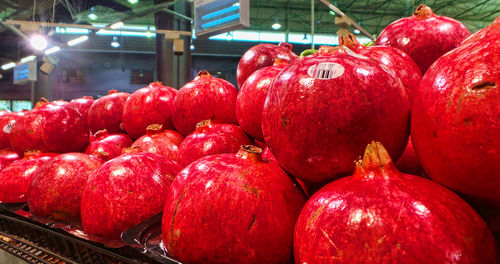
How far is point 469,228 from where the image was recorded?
1.87 feet

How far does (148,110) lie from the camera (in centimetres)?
195

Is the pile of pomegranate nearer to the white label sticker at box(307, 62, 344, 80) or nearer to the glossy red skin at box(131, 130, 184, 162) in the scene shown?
the white label sticker at box(307, 62, 344, 80)

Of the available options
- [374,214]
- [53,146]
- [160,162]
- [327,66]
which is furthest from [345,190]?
[53,146]

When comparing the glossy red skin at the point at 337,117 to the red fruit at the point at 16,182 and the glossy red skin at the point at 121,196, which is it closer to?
the glossy red skin at the point at 121,196

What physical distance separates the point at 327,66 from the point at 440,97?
250 mm

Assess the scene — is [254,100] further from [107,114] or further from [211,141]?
[107,114]

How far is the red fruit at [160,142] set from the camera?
5.48 ft

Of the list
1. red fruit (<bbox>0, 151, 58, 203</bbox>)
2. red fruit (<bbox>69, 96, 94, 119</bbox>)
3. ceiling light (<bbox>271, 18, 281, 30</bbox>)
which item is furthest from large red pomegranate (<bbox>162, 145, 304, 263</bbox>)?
ceiling light (<bbox>271, 18, 281, 30</bbox>)

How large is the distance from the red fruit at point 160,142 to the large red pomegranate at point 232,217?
803mm

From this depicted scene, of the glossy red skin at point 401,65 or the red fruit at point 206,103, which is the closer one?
the glossy red skin at point 401,65

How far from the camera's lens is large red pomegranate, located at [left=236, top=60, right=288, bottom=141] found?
4.21 ft

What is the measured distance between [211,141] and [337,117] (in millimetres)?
728

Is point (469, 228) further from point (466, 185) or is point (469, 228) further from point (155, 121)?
point (155, 121)

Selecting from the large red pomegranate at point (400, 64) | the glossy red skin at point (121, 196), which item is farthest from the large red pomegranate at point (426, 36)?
the glossy red skin at point (121, 196)
